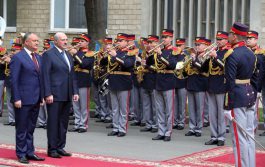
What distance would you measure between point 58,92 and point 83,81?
395 cm

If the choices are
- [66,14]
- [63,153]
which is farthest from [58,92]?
[66,14]

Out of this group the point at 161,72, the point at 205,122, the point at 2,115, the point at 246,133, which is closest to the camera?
the point at 246,133

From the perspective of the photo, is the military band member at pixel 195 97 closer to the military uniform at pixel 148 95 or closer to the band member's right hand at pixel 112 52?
the military uniform at pixel 148 95

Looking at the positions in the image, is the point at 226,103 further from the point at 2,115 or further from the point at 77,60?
the point at 2,115

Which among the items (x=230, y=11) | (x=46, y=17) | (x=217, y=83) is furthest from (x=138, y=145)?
(x=46, y=17)

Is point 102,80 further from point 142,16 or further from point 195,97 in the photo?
point 142,16

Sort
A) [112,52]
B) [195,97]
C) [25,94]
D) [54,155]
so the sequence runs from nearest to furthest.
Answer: [25,94] → [54,155] → [112,52] → [195,97]

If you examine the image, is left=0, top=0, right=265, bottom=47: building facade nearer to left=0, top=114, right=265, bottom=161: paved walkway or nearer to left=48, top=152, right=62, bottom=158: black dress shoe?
left=0, top=114, right=265, bottom=161: paved walkway

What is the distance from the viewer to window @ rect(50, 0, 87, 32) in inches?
1063

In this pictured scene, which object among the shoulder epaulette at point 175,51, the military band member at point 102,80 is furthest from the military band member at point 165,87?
the military band member at point 102,80

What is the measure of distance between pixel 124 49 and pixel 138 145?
101 inches

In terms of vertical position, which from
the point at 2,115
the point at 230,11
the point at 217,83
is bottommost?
the point at 2,115

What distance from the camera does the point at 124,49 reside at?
16031 millimetres

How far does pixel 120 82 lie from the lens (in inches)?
624
